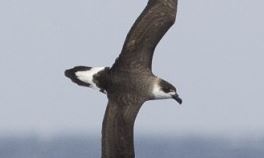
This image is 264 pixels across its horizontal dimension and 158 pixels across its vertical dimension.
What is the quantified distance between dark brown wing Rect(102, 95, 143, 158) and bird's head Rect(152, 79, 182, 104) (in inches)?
18.1

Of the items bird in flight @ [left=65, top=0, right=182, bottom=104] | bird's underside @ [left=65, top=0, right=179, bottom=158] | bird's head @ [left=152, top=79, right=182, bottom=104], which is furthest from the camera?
bird's head @ [left=152, top=79, right=182, bottom=104]

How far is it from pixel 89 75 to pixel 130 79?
84 cm

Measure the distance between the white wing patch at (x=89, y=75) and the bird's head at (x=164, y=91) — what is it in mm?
Answer: 986

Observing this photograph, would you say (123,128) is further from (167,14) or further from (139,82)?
(167,14)

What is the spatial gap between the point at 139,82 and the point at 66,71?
161cm

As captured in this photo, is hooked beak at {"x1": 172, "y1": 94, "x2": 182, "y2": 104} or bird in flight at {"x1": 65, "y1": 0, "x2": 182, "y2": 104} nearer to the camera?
bird in flight at {"x1": 65, "y1": 0, "x2": 182, "y2": 104}

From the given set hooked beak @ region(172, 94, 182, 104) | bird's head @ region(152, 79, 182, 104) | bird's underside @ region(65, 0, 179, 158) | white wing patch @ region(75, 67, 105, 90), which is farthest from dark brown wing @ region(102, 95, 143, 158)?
hooked beak @ region(172, 94, 182, 104)

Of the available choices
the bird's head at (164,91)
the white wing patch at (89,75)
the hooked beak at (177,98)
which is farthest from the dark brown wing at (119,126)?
the hooked beak at (177,98)

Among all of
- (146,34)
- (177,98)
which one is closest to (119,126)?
(177,98)

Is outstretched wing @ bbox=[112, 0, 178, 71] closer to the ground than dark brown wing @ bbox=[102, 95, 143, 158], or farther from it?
farther from it

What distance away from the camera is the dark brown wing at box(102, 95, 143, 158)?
20719 mm

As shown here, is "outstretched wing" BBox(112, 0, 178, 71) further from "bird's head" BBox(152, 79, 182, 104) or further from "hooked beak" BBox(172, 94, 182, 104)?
"hooked beak" BBox(172, 94, 182, 104)

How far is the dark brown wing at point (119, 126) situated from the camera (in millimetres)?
20719

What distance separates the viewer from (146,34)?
22.2 meters
